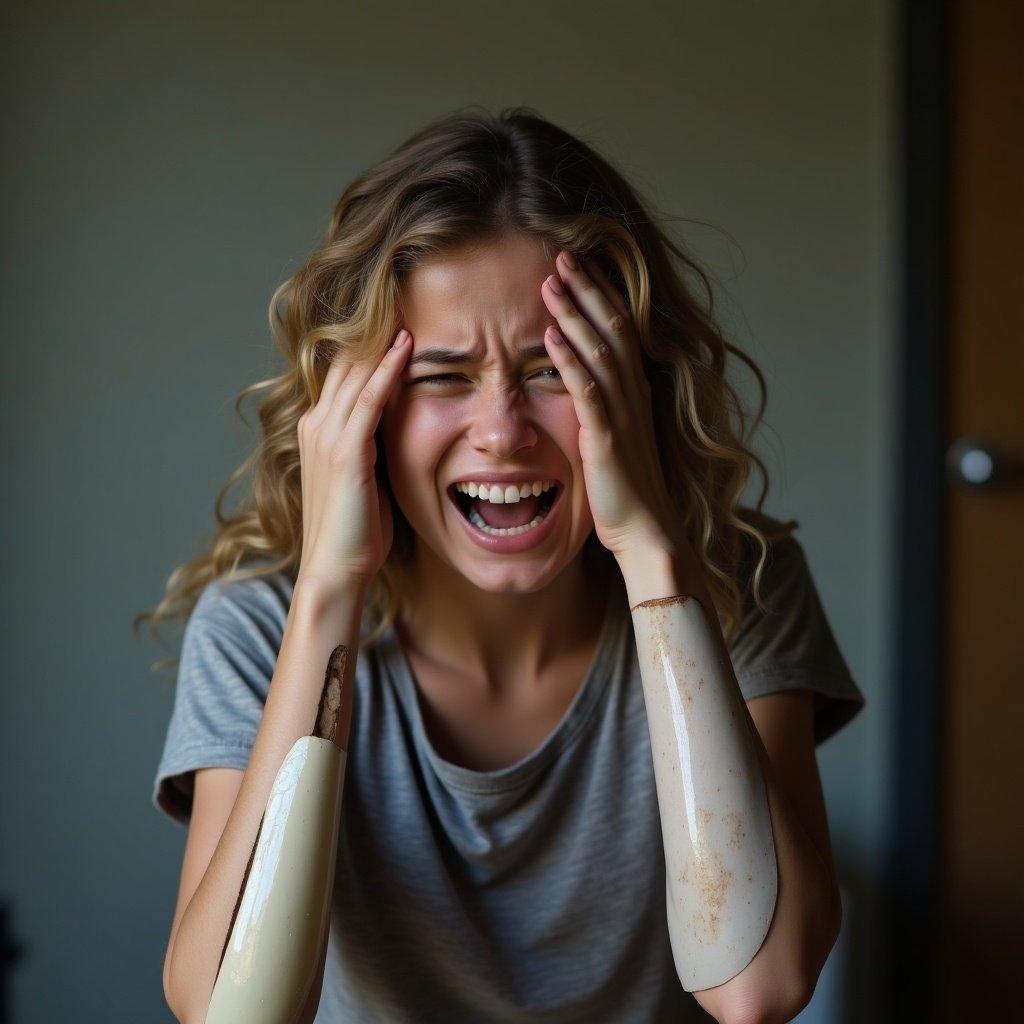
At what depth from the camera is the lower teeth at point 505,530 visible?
3.65 feet

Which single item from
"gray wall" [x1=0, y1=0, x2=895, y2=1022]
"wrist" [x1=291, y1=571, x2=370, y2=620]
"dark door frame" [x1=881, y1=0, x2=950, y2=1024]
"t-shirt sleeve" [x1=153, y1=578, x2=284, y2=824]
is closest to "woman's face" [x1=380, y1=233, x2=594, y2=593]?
"wrist" [x1=291, y1=571, x2=370, y2=620]

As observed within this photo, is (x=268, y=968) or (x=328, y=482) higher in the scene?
(x=328, y=482)

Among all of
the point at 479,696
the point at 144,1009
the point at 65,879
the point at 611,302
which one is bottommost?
the point at 144,1009

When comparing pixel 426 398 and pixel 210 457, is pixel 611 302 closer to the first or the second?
pixel 426 398

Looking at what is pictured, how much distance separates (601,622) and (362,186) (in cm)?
52

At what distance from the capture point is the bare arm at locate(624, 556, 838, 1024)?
0.95m

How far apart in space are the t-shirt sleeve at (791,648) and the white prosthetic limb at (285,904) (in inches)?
17.8

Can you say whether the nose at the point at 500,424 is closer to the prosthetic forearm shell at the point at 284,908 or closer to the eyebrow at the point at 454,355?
the eyebrow at the point at 454,355

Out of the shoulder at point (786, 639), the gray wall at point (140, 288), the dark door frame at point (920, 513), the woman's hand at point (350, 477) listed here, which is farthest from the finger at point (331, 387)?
the dark door frame at point (920, 513)

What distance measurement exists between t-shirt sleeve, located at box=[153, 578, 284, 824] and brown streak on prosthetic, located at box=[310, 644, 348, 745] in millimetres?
132

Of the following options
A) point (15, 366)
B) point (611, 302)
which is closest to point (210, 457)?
point (15, 366)

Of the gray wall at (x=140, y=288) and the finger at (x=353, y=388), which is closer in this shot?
the finger at (x=353, y=388)

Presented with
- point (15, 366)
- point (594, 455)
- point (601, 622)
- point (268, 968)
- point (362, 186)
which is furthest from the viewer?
point (15, 366)

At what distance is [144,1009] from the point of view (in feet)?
6.02
